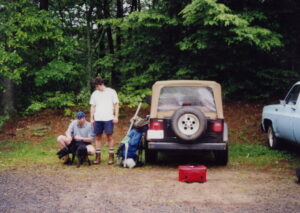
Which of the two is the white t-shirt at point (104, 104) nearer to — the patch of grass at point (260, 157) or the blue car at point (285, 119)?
the patch of grass at point (260, 157)

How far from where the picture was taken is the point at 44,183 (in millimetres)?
7992

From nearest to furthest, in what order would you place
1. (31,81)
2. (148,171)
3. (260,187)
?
1. (260,187)
2. (148,171)
3. (31,81)

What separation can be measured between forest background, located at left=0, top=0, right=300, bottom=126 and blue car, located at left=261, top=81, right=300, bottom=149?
2.91m

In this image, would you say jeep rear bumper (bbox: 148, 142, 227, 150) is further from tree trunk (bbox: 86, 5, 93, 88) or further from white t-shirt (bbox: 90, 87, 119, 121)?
tree trunk (bbox: 86, 5, 93, 88)

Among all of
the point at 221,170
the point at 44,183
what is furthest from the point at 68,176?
the point at 221,170

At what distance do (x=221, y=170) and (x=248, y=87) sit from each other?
742cm

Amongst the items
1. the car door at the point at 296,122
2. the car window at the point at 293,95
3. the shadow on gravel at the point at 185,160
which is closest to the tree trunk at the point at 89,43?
the shadow on gravel at the point at 185,160

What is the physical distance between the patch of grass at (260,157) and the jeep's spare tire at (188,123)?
191cm

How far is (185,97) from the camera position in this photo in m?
9.89

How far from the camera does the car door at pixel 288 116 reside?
10156 mm

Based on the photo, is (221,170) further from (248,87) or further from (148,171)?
(248,87)

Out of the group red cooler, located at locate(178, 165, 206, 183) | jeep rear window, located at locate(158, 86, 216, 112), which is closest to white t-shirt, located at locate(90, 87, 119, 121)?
jeep rear window, located at locate(158, 86, 216, 112)

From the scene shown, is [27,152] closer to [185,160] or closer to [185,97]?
[185,160]

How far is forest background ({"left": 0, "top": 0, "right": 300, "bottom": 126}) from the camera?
14898mm
